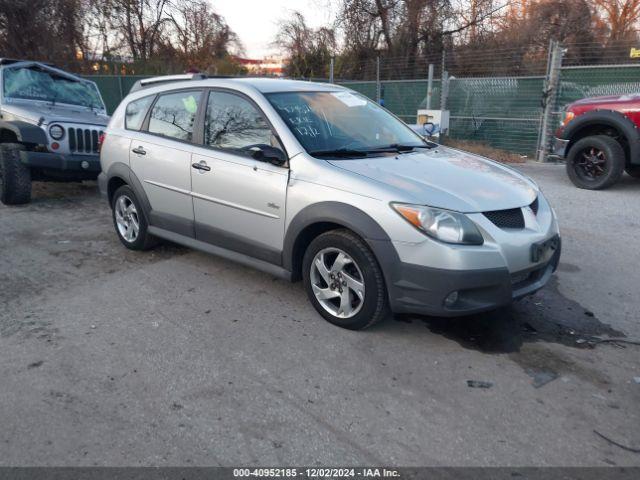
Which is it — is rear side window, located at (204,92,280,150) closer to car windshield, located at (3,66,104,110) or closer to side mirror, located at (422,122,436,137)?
car windshield, located at (3,66,104,110)

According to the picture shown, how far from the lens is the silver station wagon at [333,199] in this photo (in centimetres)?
337

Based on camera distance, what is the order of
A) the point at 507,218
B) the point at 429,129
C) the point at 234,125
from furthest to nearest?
the point at 429,129 < the point at 234,125 < the point at 507,218

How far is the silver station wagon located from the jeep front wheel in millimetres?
4662

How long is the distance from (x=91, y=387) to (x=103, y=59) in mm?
22460

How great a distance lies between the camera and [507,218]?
357 centimetres

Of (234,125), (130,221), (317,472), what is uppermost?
(234,125)

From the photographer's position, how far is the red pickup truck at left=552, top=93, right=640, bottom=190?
789cm

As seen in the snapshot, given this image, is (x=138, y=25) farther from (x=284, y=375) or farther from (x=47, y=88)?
(x=284, y=375)

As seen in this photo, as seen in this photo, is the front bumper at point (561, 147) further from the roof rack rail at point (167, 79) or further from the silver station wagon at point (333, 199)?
the roof rack rail at point (167, 79)

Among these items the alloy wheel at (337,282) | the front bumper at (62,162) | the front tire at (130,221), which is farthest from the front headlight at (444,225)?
the front bumper at (62,162)

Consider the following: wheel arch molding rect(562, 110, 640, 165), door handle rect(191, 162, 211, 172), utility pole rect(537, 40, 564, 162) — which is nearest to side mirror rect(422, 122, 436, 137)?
utility pole rect(537, 40, 564, 162)

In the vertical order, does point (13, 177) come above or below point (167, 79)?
below

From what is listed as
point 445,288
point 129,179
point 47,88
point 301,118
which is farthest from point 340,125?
point 47,88

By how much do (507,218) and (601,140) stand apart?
566cm
